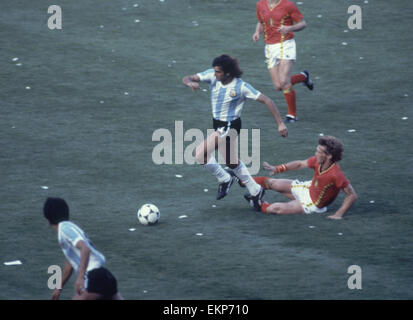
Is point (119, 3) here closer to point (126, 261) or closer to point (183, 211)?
point (183, 211)

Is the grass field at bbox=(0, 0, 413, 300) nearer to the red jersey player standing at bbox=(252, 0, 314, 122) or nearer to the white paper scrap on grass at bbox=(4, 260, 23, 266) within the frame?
the white paper scrap on grass at bbox=(4, 260, 23, 266)

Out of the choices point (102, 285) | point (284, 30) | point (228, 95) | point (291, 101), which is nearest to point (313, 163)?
point (228, 95)

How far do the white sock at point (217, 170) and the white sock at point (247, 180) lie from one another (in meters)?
0.19

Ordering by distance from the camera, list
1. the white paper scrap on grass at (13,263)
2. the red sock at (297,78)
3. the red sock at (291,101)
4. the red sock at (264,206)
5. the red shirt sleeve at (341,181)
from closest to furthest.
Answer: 1. the white paper scrap on grass at (13,263)
2. the red shirt sleeve at (341,181)
3. the red sock at (264,206)
4. the red sock at (291,101)
5. the red sock at (297,78)

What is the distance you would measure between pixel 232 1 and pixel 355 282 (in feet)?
45.9

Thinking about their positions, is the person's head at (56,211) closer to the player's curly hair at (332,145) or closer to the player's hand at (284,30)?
the player's curly hair at (332,145)

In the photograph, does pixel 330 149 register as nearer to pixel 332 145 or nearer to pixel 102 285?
pixel 332 145

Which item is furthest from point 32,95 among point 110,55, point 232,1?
point 232,1

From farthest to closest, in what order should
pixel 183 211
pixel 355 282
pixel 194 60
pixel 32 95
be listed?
pixel 194 60
pixel 32 95
pixel 183 211
pixel 355 282

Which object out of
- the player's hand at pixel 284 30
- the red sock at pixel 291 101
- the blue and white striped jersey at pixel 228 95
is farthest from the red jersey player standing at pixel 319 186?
the player's hand at pixel 284 30

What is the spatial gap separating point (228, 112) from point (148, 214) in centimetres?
187

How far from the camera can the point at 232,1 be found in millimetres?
22109

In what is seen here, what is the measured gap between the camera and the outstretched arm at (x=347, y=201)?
436 inches
